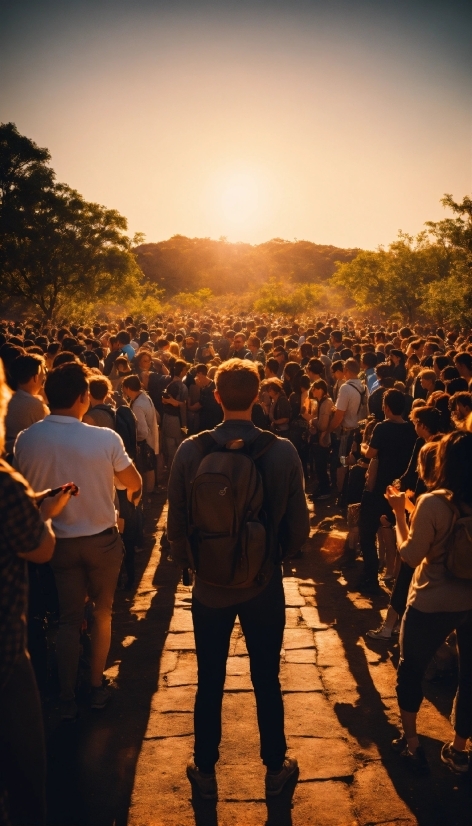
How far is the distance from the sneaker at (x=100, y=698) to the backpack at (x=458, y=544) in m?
2.30

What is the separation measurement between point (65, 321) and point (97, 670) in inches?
1067

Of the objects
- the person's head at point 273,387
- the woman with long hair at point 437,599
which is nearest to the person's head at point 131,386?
the person's head at point 273,387

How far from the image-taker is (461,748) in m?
3.56

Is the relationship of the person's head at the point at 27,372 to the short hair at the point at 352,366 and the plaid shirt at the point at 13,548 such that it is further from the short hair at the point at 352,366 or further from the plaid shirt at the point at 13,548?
the short hair at the point at 352,366

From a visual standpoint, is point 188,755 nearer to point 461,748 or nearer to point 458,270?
point 461,748

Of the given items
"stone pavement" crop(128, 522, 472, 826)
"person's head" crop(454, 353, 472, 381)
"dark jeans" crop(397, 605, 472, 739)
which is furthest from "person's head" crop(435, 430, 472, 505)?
"person's head" crop(454, 353, 472, 381)

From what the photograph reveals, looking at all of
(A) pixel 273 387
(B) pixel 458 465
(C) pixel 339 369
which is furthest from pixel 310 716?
(C) pixel 339 369

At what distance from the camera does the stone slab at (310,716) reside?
3928mm

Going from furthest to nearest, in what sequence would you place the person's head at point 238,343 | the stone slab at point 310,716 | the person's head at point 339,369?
the person's head at point 238,343
the person's head at point 339,369
the stone slab at point 310,716

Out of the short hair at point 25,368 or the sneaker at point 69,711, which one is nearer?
the sneaker at point 69,711

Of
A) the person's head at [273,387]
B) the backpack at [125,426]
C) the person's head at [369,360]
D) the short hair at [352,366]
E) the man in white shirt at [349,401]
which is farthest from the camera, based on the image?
the person's head at [369,360]

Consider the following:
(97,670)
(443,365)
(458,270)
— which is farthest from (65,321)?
(97,670)

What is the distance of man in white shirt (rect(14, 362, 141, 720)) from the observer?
12.3ft

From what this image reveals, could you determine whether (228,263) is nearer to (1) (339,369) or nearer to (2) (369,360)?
(2) (369,360)
